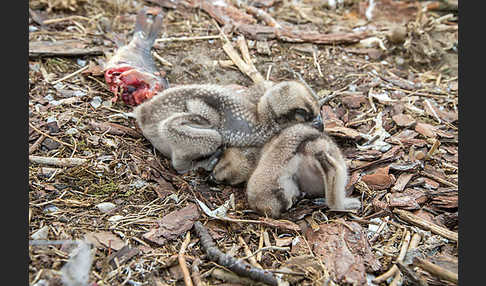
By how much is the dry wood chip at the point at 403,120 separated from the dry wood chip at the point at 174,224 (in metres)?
2.39

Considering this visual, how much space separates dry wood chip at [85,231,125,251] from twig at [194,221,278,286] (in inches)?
24.2

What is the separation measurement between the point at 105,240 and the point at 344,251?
1771 millimetres

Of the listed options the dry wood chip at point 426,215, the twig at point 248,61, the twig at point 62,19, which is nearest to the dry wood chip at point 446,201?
the dry wood chip at point 426,215

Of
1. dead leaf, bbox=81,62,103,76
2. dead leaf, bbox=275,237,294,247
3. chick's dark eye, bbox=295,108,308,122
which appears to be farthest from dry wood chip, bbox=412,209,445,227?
dead leaf, bbox=81,62,103,76

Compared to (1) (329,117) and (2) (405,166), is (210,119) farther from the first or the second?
(2) (405,166)

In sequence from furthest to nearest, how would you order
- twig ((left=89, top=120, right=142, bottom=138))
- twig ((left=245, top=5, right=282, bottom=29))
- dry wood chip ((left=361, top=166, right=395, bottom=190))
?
1. twig ((left=245, top=5, right=282, bottom=29))
2. twig ((left=89, top=120, right=142, bottom=138))
3. dry wood chip ((left=361, top=166, right=395, bottom=190))

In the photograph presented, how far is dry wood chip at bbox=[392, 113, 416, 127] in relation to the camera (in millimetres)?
5074

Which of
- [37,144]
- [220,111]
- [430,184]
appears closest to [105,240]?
[37,144]

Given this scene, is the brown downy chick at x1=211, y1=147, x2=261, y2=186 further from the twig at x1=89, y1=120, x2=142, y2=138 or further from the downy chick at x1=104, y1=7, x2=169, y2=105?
the downy chick at x1=104, y1=7, x2=169, y2=105

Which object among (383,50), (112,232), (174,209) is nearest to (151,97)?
(174,209)

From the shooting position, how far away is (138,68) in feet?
16.8

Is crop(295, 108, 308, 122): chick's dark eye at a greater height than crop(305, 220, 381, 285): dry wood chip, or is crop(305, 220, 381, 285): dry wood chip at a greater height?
crop(295, 108, 308, 122): chick's dark eye

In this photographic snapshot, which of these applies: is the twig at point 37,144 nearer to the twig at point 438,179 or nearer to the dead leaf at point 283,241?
the dead leaf at point 283,241

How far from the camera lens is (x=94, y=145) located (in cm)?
444
